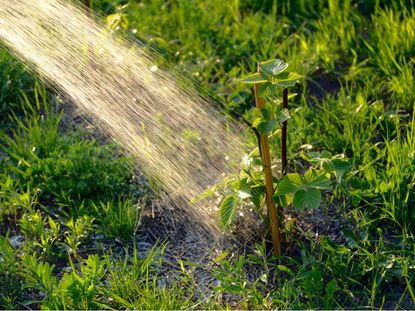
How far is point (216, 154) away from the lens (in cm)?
330

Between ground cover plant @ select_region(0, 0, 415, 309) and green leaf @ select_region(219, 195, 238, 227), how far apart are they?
0.01 meters

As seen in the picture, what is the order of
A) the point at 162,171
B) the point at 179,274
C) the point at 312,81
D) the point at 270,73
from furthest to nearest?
1. the point at 312,81
2. the point at 162,171
3. the point at 179,274
4. the point at 270,73

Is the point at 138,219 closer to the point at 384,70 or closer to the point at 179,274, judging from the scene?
the point at 179,274

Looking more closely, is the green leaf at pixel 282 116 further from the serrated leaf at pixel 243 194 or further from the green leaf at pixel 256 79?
the serrated leaf at pixel 243 194

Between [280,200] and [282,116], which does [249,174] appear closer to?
[280,200]

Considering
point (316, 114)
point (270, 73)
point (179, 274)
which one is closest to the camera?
point (270, 73)

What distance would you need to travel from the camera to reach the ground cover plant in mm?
2789

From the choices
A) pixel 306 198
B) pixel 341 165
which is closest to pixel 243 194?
pixel 306 198

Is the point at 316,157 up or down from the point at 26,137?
up

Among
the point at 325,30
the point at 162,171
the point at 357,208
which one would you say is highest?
the point at 325,30

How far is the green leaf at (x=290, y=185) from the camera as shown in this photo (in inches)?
107

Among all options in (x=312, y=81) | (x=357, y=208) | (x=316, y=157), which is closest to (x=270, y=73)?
(x=316, y=157)

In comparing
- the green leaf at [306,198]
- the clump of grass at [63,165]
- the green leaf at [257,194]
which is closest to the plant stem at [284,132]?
the green leaf at [257,194]

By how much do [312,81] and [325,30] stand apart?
38 cm
